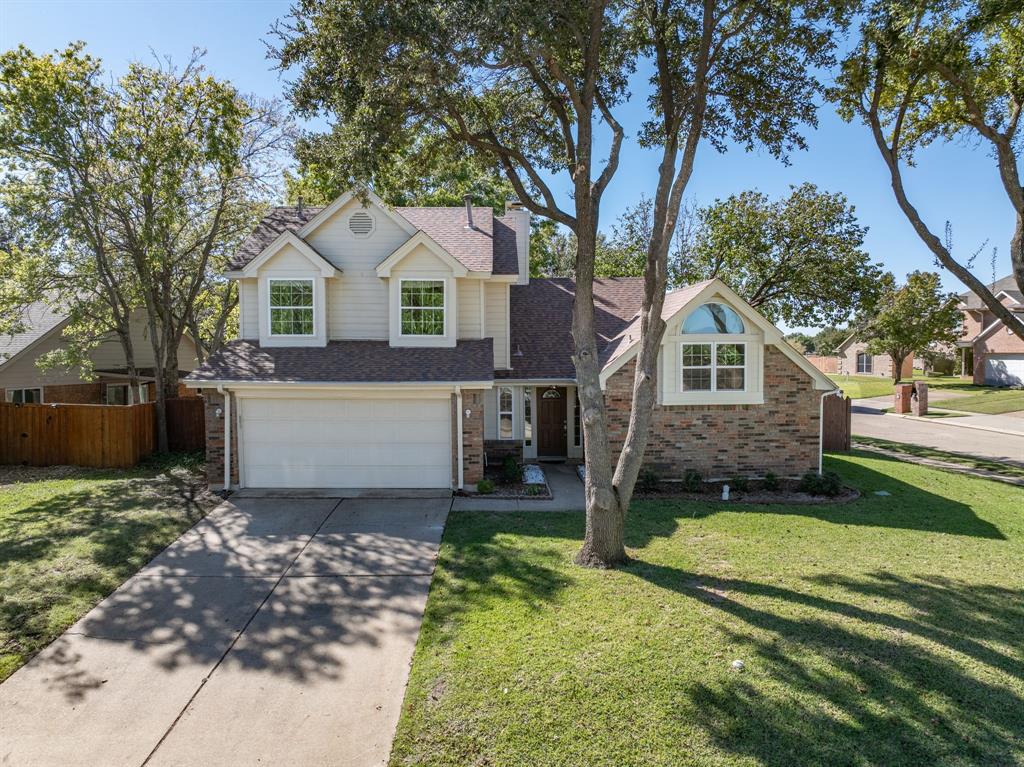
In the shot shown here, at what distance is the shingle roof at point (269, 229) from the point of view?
13.6 metres

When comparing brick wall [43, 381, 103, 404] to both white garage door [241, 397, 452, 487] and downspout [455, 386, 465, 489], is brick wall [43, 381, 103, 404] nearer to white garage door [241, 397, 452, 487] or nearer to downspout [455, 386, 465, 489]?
white garage door [241, 397, 452, 487]

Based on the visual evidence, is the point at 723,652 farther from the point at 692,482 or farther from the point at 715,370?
the point at 715,370

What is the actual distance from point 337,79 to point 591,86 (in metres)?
3.84

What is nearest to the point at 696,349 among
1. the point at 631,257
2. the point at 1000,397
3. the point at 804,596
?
the point at 804,596

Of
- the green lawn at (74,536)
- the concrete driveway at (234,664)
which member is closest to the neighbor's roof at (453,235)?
the green lawn at (74,536)

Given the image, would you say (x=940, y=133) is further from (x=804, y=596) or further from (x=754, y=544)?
(x=804, y=596)

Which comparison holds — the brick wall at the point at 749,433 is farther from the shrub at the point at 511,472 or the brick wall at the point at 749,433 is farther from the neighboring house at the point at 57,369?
the neighboring house at the point at 57,369

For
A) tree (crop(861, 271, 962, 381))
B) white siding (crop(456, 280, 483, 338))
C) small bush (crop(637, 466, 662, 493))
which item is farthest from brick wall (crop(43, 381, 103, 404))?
tree (crop(861, 271, 962, 381))

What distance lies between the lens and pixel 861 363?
Answer: 181 ft

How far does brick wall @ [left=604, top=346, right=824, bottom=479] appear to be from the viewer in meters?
12.8

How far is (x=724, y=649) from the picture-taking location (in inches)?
217

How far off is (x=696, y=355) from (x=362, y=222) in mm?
8590

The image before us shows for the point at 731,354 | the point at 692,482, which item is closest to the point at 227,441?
the point at 692,482

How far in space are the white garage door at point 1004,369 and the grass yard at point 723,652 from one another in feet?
115
